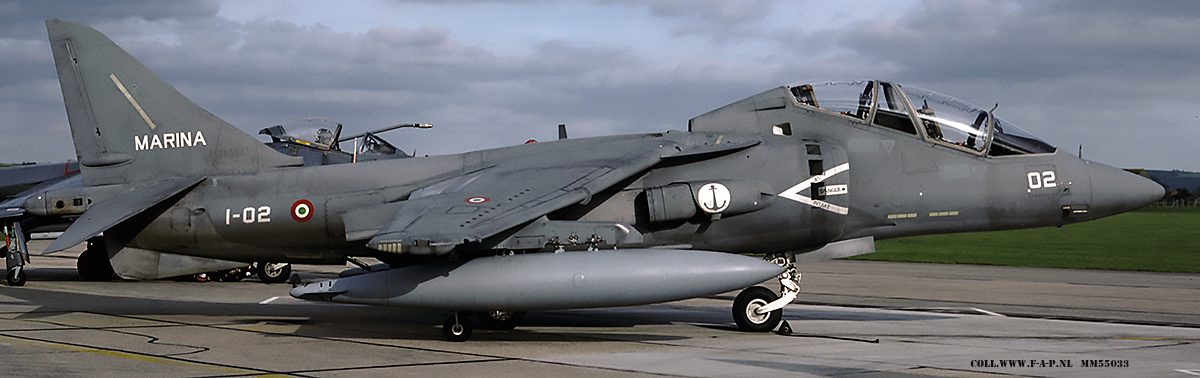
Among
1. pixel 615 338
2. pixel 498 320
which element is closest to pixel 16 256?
pixel 498 320

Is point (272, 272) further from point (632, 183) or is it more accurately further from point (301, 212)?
point (632, 183)

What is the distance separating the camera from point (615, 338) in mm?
11047

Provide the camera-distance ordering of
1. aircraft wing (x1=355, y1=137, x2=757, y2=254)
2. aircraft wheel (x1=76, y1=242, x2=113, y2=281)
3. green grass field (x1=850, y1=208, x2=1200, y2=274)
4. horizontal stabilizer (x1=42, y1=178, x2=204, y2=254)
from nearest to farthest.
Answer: aircraft wing (x1=355, y1=137, x2=757, y2=254)
horizontal stabilizer (x1=42, y1=178, x2=204, y2=254)
aircraft wheel (x1=76, y1=242, x2=113, y2=281)
green grass field (x1=850, y1=208, x2=1200, y2=274)

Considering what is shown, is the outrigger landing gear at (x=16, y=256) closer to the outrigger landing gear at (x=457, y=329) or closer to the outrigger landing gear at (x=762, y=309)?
the outrigger landing gear at (x=457, y=329)

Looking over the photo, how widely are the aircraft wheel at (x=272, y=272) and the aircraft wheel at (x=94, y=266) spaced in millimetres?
3188

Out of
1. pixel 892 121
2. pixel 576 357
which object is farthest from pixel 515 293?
pixel 892 121

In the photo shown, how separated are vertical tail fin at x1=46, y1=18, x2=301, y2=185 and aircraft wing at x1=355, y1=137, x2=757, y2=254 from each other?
291 centimetres

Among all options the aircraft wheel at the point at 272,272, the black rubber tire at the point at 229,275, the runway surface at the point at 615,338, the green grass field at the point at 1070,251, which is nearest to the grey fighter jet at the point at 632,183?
the runway surface at the point at 615,338

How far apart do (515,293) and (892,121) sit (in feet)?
17.2

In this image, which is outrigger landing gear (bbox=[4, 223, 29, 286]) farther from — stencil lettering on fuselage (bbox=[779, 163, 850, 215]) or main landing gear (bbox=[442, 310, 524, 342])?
stencil lettering on fuselage (bbox=[779, 163, 850, 215])

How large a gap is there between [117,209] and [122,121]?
1.54 m

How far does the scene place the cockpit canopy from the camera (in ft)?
38.8

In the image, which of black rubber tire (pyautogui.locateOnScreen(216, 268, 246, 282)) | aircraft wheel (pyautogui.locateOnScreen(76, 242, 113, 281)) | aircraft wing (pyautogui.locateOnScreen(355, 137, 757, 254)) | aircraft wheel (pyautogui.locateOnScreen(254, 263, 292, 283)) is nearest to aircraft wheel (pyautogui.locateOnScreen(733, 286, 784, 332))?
aircraft wing (pyautogui.locateOnScreen(355, 137, 757, 254))

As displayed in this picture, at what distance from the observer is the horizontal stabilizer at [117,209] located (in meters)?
11.0
